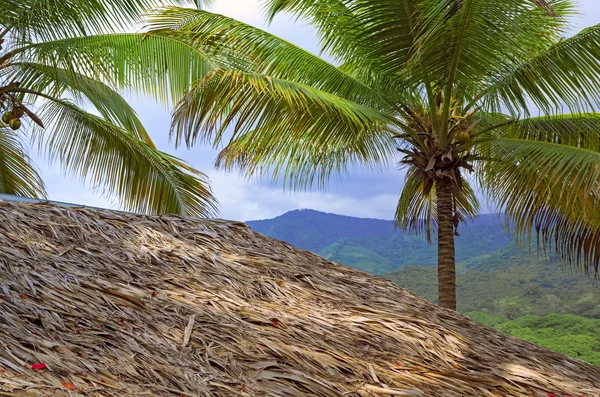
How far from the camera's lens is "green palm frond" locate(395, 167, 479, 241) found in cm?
1133

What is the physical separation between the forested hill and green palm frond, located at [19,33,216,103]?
14609 mm

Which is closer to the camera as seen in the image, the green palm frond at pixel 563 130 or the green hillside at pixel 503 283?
the green palm frond at pixel 563 130

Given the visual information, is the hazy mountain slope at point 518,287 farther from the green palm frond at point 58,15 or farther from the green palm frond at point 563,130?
the green palm frond at point 58,15

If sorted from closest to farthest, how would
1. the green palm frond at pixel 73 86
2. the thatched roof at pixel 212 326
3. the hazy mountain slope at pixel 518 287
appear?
1. the thatched roof at pixel 212 326
2. the green palm frond at pixel 73 86
3. the hazy mountain slope at pixel 518 287

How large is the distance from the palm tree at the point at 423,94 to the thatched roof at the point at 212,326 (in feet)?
5.24

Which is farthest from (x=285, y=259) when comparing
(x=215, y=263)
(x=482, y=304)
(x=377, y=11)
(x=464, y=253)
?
(x=464, y=253)

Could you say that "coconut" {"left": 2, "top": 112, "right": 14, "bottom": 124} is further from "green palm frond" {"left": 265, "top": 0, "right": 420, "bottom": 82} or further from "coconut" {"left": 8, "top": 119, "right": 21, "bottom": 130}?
"green palm frond" {"left": 265, "top": 0, "right": 420, "bottom": 82}

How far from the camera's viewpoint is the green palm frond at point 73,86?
25.5 feet

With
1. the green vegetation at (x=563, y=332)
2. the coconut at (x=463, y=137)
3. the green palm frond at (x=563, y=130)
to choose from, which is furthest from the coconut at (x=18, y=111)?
the green vegetation at (x=563, y=332)

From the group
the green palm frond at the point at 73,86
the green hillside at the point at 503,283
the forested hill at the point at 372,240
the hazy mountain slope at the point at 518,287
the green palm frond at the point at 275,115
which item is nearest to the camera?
the green palm frond at the point at 275,115

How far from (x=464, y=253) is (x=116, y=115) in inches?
896

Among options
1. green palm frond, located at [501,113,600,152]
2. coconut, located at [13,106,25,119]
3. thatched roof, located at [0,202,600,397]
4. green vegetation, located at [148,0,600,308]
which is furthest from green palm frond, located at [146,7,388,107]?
thatched roof, located at [0,202,600,397]

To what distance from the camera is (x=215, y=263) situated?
15.8 ft

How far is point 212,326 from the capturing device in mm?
3764
